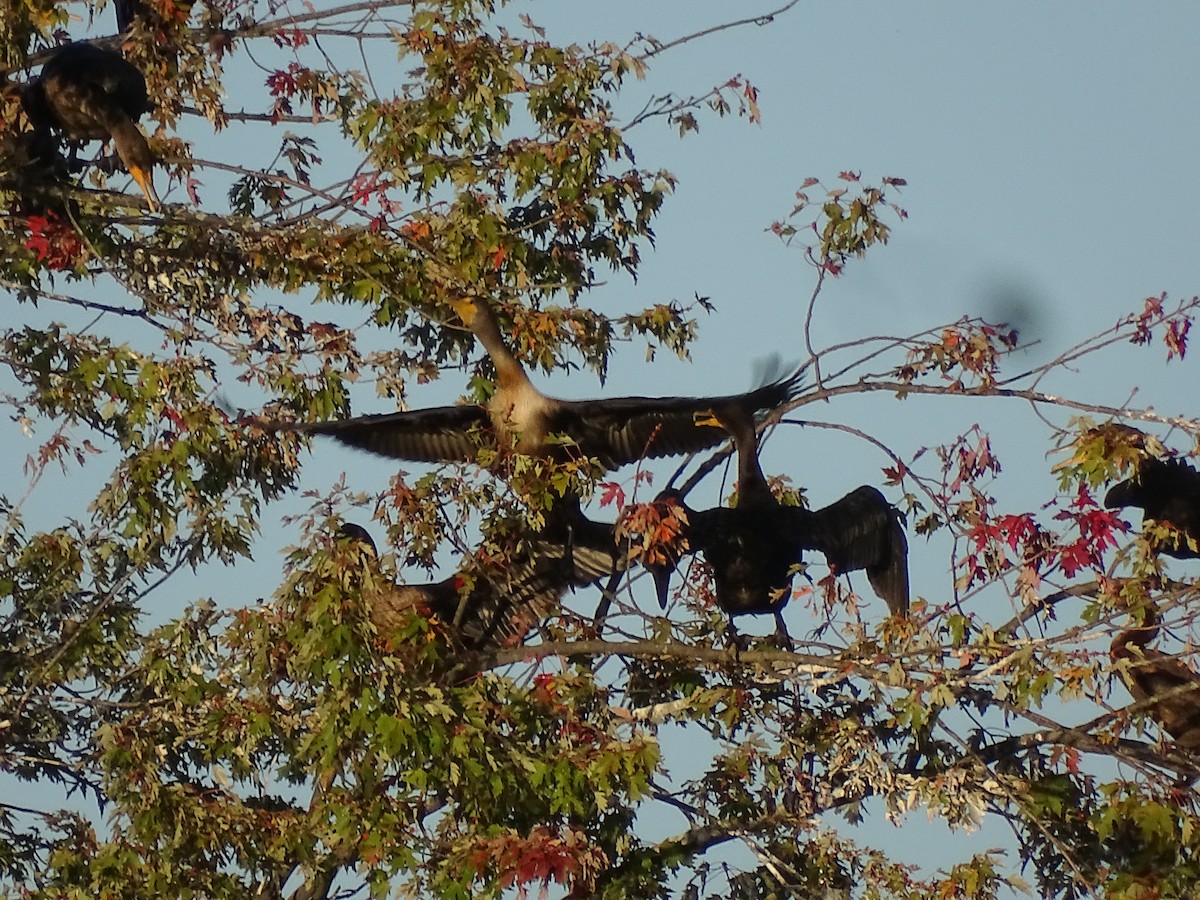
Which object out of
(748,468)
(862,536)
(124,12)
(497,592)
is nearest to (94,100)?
(124,12)

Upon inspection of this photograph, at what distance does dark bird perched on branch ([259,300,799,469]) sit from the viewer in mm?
7879

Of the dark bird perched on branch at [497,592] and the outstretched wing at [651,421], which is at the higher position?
the outstretched wing at [651,421]

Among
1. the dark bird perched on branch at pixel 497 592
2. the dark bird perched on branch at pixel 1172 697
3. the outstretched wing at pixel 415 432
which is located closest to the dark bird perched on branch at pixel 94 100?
the outstretched wing at pixel 415 432

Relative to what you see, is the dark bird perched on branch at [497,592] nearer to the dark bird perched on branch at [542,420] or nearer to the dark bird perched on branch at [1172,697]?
the dark bird perched on branch at [542,420]

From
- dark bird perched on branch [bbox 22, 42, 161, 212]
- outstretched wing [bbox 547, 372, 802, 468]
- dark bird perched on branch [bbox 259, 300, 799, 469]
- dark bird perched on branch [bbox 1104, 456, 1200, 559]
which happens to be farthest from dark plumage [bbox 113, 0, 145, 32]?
dark bird perched on branch [bbox 1104, 456, 1200, 559]

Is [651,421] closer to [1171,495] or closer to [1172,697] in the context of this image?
[1171,495]

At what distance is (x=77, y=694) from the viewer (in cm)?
796

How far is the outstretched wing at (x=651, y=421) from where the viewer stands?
7844 millimetres

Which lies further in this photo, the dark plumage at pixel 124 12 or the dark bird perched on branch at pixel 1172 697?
the dark plumage at pixel 124 12

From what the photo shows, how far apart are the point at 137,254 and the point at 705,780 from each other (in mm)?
Answer: 3203

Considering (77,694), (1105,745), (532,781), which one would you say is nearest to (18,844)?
(77,694)

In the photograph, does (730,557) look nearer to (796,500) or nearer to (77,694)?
(796,500)

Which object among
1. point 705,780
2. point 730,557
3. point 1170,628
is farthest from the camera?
point 730,557

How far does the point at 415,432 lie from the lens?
838cm
